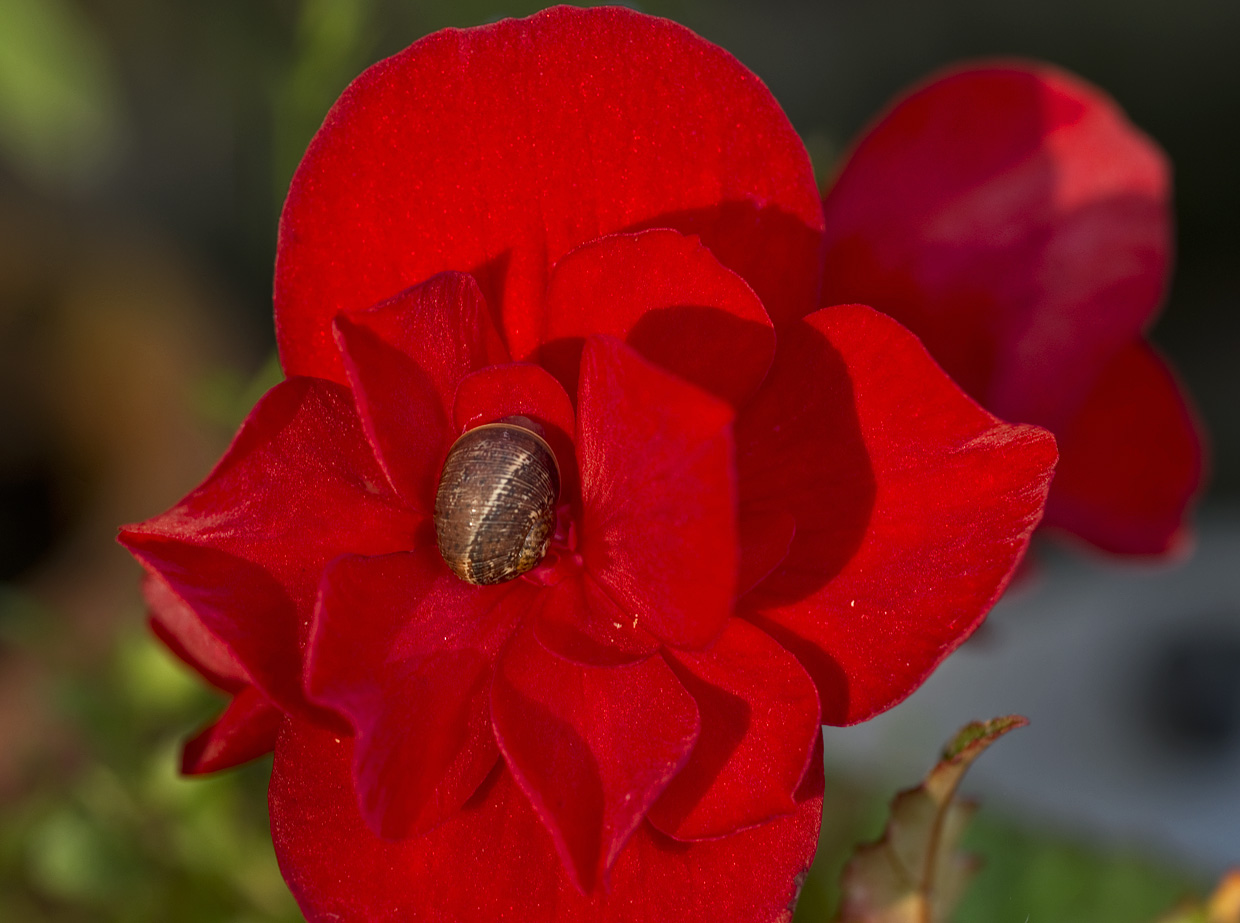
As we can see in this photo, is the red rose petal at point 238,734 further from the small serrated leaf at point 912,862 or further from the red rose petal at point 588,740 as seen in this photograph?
the small serrated leaf at point 912,862

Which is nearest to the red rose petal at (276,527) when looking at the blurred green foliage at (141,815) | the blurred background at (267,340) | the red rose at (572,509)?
the red rose at (572,509)

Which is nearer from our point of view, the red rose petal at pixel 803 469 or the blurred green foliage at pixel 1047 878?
the red rose petal at pixel 803 469

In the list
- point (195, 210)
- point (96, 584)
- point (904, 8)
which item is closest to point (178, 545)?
point (96, 584)

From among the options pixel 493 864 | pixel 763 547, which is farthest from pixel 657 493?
pixel 493 864

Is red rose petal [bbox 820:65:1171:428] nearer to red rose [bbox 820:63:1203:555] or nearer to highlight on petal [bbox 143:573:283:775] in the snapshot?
red rose [bbox 820:63:1203:555]

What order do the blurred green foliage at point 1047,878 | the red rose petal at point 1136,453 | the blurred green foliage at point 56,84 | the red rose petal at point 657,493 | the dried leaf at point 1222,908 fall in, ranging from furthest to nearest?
the blurred green foliage at point 56,84
the blurred green foliage at point 1047,878
the red rose petal at point 1136,453
the dried leaf at point 1222,908
the red rose petal at point 657,493

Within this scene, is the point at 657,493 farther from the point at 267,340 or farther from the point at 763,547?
the point at 267,340

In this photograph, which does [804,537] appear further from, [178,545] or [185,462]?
[185,462]
